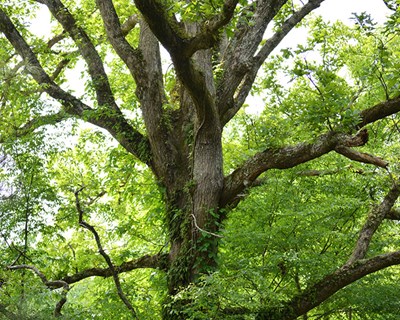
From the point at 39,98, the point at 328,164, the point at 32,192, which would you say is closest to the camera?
the point at 32,192

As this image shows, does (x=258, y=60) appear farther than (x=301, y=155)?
Yes

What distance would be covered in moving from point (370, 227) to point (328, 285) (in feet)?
2.83

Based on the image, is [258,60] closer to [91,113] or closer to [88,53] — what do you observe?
[91,113]

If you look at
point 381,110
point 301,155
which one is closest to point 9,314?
point 301,155

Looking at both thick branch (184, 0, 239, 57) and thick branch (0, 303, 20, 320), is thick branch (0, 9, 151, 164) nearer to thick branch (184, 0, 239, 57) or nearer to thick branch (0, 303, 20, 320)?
thick branch (184, 0, 239, 57)

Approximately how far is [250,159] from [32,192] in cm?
318

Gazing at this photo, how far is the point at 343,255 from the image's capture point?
8.45 metres

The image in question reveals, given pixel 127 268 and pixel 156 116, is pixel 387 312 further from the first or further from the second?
pixel 156 116

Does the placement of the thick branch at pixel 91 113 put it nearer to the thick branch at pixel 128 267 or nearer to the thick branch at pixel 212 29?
the thick branch at pixel 128 267

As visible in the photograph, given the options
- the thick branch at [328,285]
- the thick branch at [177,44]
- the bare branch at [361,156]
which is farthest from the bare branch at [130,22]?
the thick branch at [328,285]

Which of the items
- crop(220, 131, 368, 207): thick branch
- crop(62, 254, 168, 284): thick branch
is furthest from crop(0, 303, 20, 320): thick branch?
crop(220, 131, 368, 207): thick branch

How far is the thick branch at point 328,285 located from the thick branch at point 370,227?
117 mm

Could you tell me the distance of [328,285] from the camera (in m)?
6.50

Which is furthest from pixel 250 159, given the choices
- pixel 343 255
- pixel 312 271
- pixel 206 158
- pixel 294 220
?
pixel 343 255
